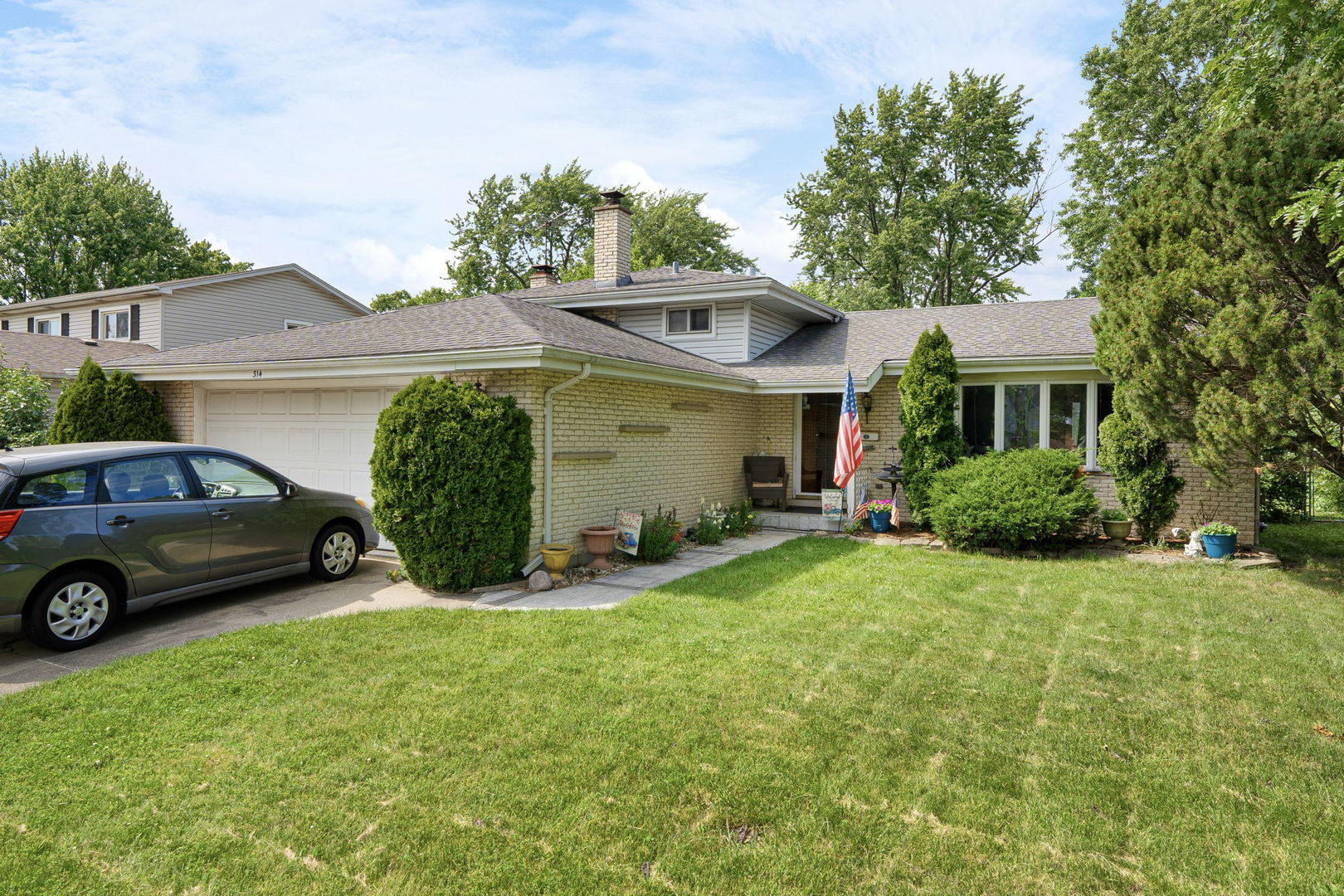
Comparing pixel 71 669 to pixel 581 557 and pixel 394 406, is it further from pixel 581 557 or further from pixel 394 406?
pixel 581 557

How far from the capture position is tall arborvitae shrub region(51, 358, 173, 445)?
10.9m

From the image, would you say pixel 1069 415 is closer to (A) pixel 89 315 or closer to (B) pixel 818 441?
(B) pixel 818 441

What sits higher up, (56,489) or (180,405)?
(180,405)

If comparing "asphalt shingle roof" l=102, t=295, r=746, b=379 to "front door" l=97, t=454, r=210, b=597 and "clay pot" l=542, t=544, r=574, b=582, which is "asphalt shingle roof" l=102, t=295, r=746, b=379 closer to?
"clay pot" l=542, t=544, r=574, b=582

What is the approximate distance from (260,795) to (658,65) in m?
9.69

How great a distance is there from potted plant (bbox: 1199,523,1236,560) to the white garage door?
37.7 feet

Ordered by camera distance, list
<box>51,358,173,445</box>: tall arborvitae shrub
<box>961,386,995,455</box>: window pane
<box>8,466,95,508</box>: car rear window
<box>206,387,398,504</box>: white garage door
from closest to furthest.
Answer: <box>8,466,95,508</box>: car rear window → <box>206,387,398,504</box>: white garage door → <box>51,358,173,445</box>: tall arborvitae shrub → <box>961,386,995,455</box>: window pane

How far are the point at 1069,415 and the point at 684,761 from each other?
10.8m

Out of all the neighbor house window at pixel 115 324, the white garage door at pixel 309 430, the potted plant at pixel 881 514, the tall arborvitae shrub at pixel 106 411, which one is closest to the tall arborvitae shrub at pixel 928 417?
the potted plant at pixel 881 514

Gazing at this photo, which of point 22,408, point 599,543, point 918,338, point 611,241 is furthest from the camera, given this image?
point 611,241

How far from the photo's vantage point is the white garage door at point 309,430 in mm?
9383

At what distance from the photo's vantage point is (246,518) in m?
6.72

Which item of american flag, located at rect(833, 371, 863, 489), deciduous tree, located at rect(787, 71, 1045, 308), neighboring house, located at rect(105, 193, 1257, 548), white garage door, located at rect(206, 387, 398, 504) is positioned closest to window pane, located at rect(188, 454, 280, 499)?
white garage door, located at rect(206, 387, 398, 504)

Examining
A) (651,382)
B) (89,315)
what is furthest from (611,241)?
(89,315)
